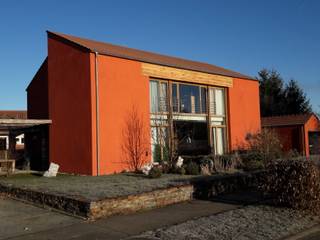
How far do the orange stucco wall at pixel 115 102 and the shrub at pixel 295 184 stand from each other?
28.9ft

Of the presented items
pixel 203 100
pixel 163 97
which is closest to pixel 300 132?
pixel 203 100

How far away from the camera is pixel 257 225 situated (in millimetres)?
7984

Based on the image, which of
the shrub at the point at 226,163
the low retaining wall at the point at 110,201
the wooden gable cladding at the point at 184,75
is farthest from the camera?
the wooden gable cladding at the point at 184,75

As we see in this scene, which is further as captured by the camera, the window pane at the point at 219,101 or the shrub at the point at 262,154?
the window pane at the point at 219,101

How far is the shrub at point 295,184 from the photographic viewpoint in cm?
909

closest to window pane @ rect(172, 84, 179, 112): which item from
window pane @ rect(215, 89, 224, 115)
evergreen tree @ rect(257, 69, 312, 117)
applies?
window pane @ rect(215, 89, 224, 115)

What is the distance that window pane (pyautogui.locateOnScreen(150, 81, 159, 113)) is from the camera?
1941cm

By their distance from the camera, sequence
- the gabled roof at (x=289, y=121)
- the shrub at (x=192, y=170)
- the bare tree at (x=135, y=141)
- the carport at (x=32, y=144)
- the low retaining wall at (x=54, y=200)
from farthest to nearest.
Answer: the gabled roof at (x=289, y=121), the carport at (x=32, y=144), the bare tree at (x=135, y=141), the shrub at (x=192, y=170), the low retaining wall at (x=54, y=200)

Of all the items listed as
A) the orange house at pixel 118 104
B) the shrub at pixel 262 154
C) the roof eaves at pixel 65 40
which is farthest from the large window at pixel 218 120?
the roof eaves at pixel 65 40

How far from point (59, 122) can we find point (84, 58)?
3.67 metres

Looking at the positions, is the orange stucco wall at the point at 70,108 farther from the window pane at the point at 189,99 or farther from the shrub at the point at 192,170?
the window pane at the point at 189,99

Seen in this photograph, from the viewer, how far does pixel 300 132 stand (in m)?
29.7

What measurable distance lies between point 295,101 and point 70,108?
34377mm

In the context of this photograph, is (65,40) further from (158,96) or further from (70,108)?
(158,96)
